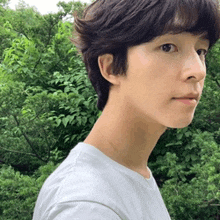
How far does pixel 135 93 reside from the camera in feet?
4.05

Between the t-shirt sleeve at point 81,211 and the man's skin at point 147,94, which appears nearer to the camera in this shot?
the t-shirt sleeve at point 81,211

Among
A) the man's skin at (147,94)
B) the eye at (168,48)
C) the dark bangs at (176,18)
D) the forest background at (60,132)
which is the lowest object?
the forest background at (60,132)

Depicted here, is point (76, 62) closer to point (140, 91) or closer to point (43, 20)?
point (43, 20)

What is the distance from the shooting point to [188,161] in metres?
4.21

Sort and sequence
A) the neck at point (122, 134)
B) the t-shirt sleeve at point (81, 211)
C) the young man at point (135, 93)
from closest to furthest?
the t-shirt sleeve at point (81, 211) < the young man at point (135, 93) < the neck at point (122, 134)

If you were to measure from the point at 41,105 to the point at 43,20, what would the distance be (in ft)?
5.74

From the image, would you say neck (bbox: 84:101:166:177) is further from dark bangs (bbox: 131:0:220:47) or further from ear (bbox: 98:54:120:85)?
dark bangs (bbox: 131:0:220:47)

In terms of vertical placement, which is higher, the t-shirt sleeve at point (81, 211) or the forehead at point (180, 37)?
the forehead at point (180, 37)

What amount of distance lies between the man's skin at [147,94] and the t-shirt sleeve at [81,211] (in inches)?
12.0

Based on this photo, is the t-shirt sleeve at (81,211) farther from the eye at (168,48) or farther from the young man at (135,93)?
the eye at (168,48)

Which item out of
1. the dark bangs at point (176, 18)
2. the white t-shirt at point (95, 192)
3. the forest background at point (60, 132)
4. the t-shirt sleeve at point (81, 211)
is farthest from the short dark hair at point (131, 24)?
the forest background at point (60, 132)

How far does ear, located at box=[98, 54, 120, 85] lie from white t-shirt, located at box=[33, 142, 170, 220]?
0.26m

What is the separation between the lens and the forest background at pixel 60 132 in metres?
3.16

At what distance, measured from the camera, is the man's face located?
117 centimetres
